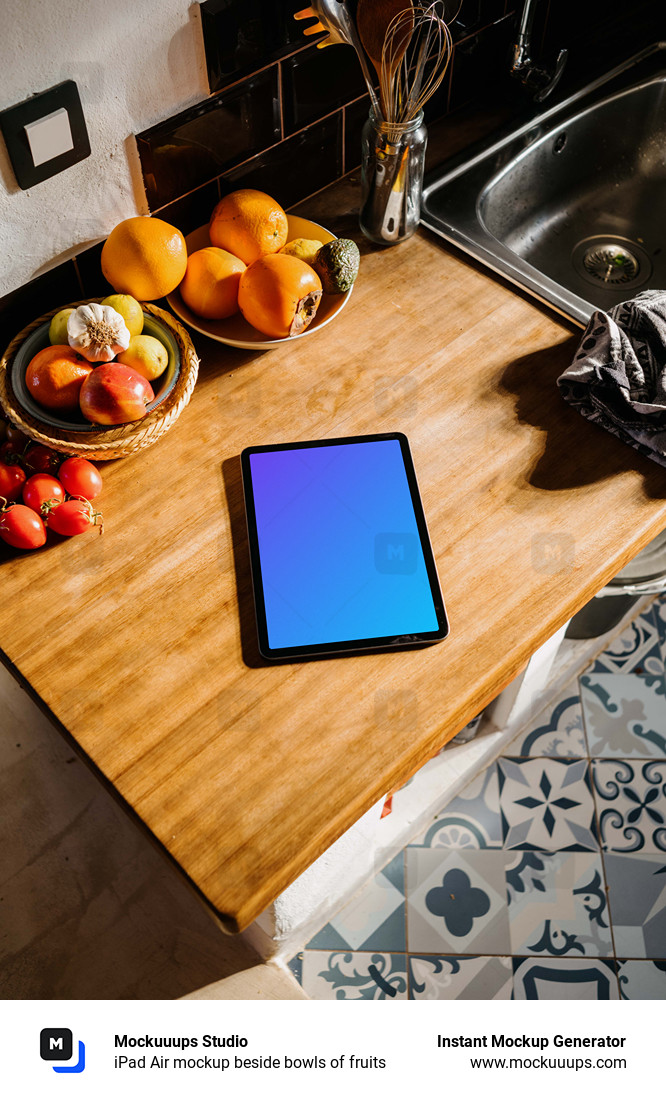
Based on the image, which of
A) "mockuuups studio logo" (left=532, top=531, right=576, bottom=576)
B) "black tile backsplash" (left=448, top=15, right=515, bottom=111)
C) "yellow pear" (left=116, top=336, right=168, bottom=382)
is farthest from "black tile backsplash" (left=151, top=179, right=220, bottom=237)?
"mockuuups studio logo" (left=532, top=531, right=576, bottom=576)

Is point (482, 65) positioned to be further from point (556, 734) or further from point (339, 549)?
point (556, 734)

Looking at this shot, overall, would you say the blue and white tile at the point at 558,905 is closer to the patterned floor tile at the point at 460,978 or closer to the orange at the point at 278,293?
the patterned floor tile at the point at 460,978

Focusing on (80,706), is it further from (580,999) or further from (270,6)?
(580,999)

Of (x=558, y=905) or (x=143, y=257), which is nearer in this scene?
(x=143, y=257)

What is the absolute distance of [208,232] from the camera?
38.1 inches

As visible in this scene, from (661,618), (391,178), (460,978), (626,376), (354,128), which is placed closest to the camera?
(626,376)

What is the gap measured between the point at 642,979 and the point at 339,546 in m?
0.96

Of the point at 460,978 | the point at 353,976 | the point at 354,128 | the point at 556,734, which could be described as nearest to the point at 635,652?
the point at 556,734

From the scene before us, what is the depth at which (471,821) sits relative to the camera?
1418 millimetres

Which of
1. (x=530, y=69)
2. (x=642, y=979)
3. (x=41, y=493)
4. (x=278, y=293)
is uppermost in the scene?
(x=530, y=69)
